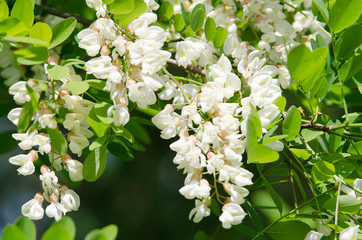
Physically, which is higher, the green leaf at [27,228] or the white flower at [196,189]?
the white flower at [196,189]

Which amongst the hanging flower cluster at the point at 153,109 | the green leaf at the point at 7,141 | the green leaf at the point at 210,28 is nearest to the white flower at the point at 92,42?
the hanging flower cluster at the point at 153,109

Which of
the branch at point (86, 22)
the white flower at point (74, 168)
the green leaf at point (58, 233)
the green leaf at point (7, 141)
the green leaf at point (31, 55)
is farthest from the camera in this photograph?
the green leaf at point (7, 141)

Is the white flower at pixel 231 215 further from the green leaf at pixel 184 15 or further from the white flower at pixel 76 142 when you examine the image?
the green leaf at pixel 184 15

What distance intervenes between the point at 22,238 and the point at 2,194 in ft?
8.79

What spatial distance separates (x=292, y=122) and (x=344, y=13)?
175 mm

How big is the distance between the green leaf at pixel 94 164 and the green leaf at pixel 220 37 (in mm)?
259

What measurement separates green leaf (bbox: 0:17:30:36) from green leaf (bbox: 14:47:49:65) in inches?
0.9

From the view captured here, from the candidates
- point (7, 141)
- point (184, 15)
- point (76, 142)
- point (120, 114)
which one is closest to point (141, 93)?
point (120, 114)

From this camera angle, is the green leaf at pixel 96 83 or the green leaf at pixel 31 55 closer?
the green leaf at pixel 31 55

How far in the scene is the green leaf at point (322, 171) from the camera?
2.06 feet

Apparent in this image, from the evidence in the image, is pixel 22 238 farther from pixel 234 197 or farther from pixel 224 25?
pixel 224 25

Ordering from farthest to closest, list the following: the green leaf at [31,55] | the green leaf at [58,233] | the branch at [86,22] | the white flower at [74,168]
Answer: the branch at [86,22], the white flower at [74,168], the green leaf at [31,55], the green leaf at [58,233]

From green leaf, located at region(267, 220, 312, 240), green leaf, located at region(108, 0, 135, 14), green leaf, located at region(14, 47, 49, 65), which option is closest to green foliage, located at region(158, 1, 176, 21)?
green leaf, located at region(108, 0, 135, 14)

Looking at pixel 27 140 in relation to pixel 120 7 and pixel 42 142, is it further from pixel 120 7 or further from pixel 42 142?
pixel 120 7
